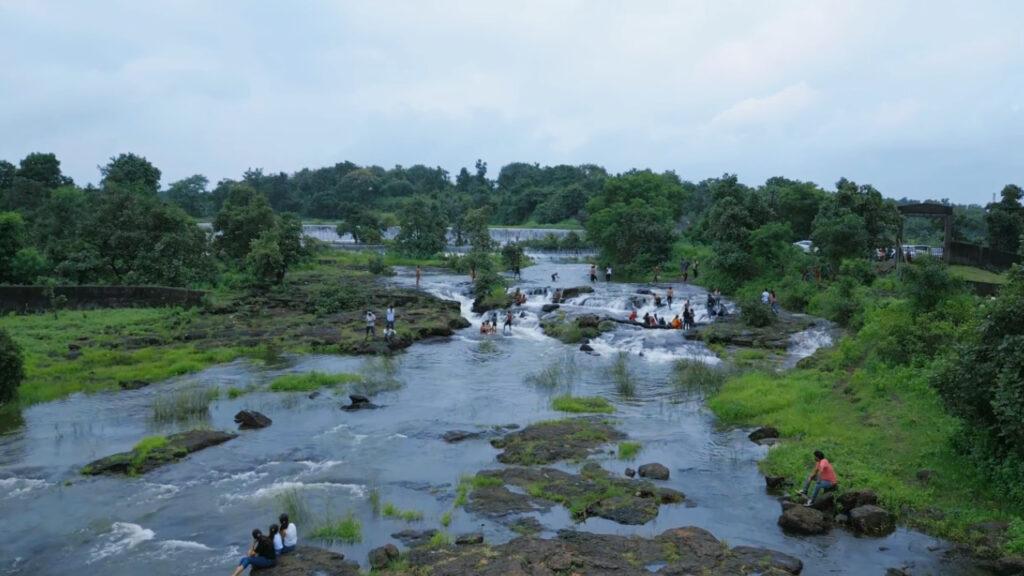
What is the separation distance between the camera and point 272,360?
30.5m

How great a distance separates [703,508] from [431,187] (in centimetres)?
12025

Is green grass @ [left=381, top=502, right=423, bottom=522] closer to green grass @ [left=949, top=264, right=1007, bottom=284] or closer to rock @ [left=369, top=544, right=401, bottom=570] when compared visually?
rock @ [left=369, top=544, right=401, bottom=570]

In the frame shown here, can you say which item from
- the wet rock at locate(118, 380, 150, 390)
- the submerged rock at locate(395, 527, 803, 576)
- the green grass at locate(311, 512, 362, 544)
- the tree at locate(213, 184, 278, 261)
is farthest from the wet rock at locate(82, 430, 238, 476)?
the tree at locate(213, 184, 278, 261)

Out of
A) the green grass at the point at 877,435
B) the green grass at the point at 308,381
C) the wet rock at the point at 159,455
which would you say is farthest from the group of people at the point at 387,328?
the green grass at the point at 877,435

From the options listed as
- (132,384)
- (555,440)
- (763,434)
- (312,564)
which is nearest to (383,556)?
(312,564)

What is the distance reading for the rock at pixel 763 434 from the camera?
62.6ft

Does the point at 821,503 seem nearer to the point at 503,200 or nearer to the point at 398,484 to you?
the point at 398,484

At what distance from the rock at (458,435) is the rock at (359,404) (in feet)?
12.7

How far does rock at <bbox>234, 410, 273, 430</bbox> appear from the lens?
21.0 metres

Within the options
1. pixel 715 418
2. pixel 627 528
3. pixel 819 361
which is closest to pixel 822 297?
pixel 819 361

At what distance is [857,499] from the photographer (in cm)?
1424

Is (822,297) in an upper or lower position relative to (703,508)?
upper

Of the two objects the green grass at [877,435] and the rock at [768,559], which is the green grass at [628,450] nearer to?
the green grass at [877,435]

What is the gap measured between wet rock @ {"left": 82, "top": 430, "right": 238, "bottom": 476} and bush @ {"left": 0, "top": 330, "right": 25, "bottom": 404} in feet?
22.9
